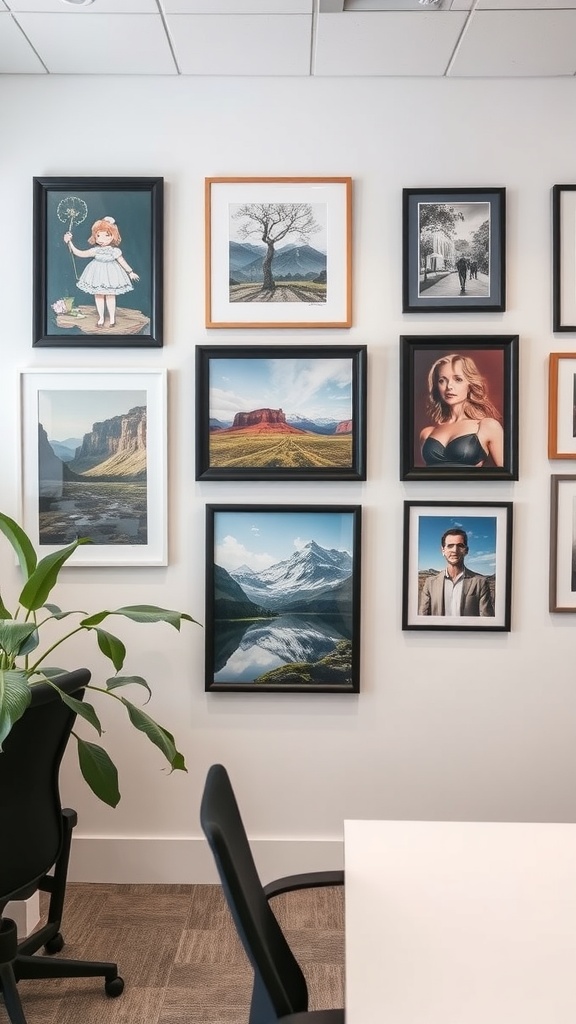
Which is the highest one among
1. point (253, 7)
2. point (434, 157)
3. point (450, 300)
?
point (253, 7)

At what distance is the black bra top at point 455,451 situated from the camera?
8.88ft

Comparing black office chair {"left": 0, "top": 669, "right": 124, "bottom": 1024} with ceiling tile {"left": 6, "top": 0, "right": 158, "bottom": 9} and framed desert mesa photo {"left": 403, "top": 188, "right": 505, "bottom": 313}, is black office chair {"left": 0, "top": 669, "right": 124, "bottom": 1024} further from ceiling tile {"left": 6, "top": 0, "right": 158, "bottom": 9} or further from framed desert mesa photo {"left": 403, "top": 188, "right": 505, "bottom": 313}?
ceiling tile {"left": 6, "top": 0, "right": 158, "bottom": 9}

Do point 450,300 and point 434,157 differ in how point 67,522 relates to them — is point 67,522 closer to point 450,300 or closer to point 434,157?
point 450,300

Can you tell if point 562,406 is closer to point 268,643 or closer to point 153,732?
point 268,643

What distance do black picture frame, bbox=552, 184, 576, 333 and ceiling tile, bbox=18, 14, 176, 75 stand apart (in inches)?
55.6

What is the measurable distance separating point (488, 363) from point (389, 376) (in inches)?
13.5

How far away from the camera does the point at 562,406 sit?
2.71 m

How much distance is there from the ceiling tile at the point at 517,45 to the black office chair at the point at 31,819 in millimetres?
2268

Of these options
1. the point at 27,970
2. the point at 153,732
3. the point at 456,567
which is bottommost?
the point at 27,970

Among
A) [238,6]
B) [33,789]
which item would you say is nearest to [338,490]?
[33,789]

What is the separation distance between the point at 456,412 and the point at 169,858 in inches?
74.3

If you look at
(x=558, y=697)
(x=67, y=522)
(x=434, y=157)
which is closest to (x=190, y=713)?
(x=67, y=522)

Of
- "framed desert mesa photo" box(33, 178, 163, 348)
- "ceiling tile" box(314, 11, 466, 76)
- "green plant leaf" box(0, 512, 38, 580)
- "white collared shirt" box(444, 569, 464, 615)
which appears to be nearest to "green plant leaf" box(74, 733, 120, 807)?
"green plant leaf" box(0, 512, 38, 580)

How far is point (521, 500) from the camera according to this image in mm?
2738
